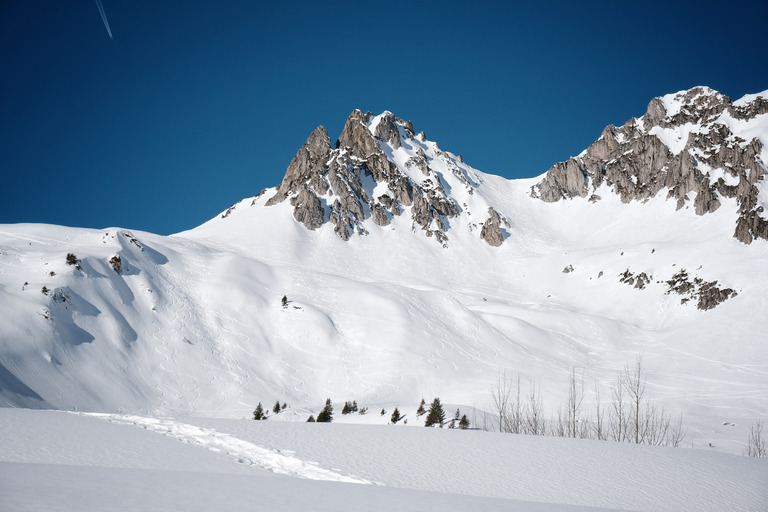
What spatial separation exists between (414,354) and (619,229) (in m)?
79.8

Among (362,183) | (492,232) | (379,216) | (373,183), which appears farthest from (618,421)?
(373,183)

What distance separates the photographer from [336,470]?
9.33m

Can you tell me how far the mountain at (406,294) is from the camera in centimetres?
3638

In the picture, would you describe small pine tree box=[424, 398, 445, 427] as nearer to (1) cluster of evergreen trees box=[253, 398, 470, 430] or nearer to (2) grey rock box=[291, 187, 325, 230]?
(1) cluster of evergreen trees box=[253, 398, 470, 430]

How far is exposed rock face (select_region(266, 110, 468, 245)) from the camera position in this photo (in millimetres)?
97688

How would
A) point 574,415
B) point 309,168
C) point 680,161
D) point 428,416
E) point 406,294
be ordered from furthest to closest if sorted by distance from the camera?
point 309,168 → point 680,161 → point 406,294 → point 428,416 → point 574,415

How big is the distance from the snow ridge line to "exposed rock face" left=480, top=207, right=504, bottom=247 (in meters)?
97.1

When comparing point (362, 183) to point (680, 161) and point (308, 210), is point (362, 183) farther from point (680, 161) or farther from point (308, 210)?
point (680, 161)

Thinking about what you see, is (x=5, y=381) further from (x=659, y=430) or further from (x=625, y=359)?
(x=625, y=359)

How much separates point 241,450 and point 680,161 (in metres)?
126

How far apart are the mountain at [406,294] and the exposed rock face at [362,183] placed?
1.89ft

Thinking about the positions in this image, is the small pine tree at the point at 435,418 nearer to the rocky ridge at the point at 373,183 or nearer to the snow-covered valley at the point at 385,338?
the snow-covered valley at the point at 385,338

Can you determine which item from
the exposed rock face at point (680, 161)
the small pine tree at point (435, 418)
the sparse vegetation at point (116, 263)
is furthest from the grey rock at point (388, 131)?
the small pine tree at point (435, 418)

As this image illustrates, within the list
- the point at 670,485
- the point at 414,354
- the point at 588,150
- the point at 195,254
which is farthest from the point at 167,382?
the point at 588,150
